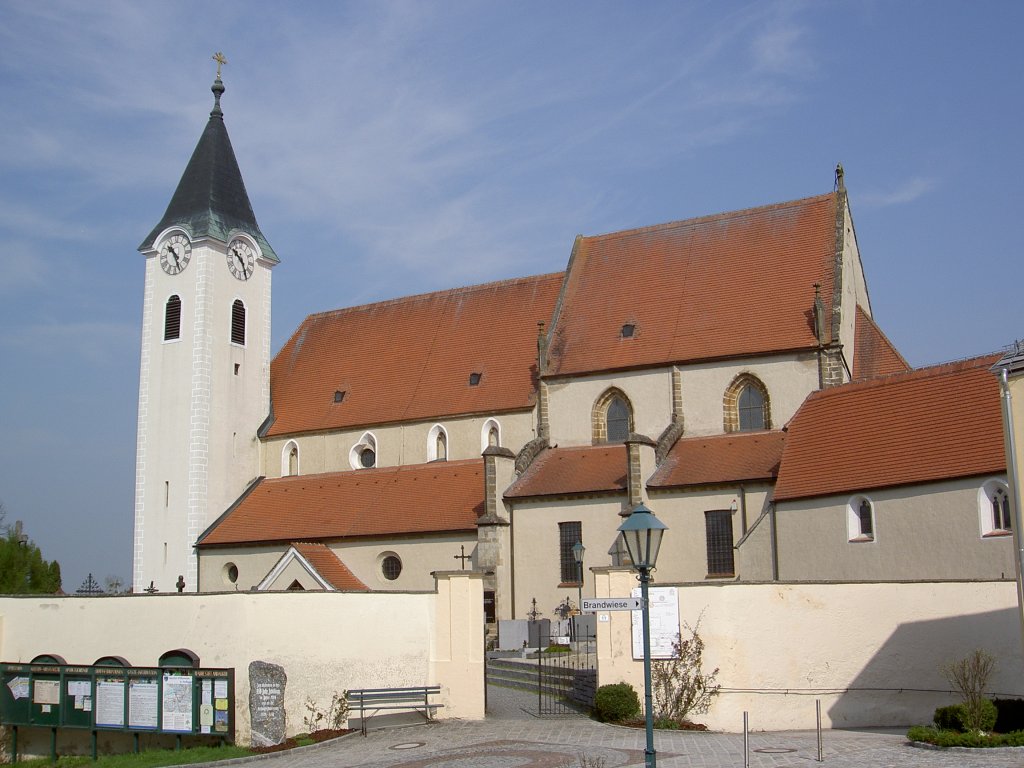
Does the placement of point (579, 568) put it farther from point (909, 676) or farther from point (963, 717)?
point (963, 717)

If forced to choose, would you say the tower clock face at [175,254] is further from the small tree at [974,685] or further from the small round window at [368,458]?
the small tree at [974,685]

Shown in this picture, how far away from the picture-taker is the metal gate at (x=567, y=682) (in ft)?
69.3

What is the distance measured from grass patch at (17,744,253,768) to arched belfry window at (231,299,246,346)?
22880mm

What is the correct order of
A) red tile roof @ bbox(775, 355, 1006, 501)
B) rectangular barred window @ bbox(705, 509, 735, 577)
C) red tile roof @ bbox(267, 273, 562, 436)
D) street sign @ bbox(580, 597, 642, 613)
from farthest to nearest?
red tile roof @ bbox(267, 273, 562, 436)
rectangular barred window @ bbox(705, 509, 735, 577)
red tile roof @ bbox(775, 355, 1006, 501)
street sign @ bbox(580, 597, 642, 613)

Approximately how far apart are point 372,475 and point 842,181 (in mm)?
17407

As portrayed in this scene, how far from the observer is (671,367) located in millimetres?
33688

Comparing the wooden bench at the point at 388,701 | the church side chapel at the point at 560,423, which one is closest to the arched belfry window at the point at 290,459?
the church side chapel at the point at 560,423

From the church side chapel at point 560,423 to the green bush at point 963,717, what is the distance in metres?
7.13

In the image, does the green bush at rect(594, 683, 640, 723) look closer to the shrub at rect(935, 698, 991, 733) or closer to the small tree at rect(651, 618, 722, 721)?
the small tree at rect(651, 618, 722, 721)

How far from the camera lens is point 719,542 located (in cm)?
3003

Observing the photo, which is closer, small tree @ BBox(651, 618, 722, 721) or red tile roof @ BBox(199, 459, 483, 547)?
small tree @ BBox(651, 618, 722, 721)

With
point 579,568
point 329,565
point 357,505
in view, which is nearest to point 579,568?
point 579,568

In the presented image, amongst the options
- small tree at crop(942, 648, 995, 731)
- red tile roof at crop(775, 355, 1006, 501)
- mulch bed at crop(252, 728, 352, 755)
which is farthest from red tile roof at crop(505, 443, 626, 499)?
small tree at crop(942, 648, 995, 731)

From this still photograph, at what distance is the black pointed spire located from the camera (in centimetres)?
4075
